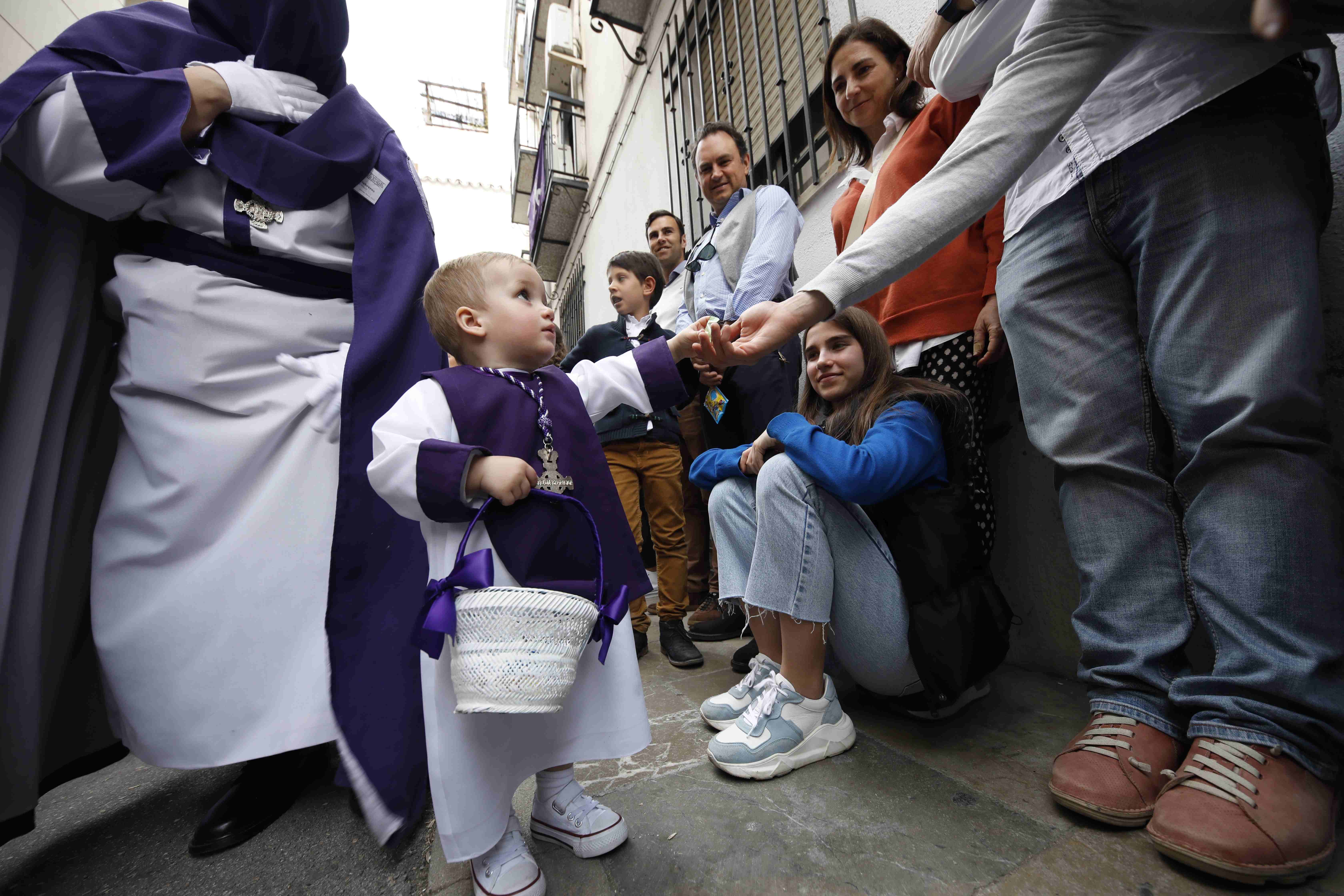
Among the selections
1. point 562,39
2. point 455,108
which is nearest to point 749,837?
point 562,39

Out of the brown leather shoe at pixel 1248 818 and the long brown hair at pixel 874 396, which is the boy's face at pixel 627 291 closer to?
the long brown hair at pixel 874 396

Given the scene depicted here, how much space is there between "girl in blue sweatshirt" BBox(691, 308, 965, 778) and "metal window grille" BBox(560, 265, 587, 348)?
235 inches

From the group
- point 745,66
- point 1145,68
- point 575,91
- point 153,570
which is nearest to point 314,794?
point 153,570

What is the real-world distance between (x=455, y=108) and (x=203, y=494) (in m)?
18.6

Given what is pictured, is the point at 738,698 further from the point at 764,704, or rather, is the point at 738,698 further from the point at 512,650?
the point at 512,650

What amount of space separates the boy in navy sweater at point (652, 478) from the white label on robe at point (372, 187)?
787 millimetres

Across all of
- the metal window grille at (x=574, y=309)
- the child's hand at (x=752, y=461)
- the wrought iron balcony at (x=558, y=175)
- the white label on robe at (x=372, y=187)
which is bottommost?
the child's hand at (x=752, y=461)

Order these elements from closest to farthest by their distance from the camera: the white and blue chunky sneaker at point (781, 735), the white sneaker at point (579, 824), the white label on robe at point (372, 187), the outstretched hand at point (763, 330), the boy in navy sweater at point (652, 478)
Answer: the white sneaker at point (579, 824) < the outstretched hand at point (763, 330) < the white and blue chunky sneaker at point (781, 735) < the white label on robe at point (372, 187) < the boy in navy sweater at point (652, 478)

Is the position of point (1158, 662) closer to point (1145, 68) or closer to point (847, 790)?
point (847, 790)

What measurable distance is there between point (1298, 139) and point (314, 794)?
2.06 m

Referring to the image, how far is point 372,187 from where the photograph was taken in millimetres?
1223

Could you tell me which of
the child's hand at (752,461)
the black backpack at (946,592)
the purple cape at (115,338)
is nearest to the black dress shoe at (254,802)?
the purple cape at (115,338)

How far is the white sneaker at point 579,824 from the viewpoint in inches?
34.3

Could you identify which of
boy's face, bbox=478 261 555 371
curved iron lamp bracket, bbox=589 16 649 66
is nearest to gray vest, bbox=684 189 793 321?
boy's face, bbox=478 261 555 371
